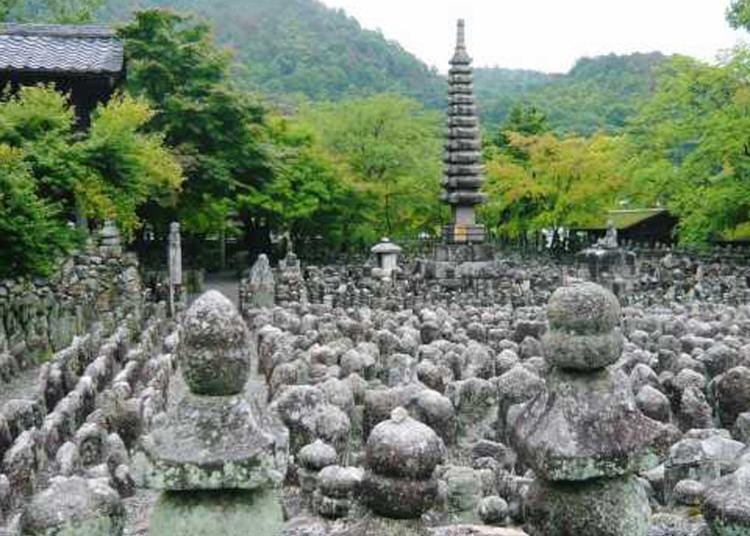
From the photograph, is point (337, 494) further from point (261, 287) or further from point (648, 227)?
point (648, 227)

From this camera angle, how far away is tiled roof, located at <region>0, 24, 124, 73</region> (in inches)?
915

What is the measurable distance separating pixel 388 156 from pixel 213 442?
3144 cm

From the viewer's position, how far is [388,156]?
3584 cm

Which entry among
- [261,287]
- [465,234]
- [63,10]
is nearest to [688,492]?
[261,287]

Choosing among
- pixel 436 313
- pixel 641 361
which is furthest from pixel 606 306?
pixel 436 313

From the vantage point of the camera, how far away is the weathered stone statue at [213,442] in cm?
477

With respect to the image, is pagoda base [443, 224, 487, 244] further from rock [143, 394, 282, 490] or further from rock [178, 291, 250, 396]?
rock [143, 394, 282, 490]

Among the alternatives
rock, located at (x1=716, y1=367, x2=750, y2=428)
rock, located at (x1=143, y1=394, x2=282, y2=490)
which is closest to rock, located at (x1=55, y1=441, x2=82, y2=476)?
rock, located at (x1=143, y1=394, x2=282, y2=490)

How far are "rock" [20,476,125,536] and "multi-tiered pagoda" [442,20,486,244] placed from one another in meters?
26.8

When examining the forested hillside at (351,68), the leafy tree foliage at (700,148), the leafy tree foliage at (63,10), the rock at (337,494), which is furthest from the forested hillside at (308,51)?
the rock at (337,494)

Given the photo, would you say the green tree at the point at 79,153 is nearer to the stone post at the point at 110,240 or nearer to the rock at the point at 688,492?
the stone post at the point at 110,240

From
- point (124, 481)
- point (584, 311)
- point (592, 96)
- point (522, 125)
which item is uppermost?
point (592, 96)

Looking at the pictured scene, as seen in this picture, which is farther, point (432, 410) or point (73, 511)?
point (432, 410)

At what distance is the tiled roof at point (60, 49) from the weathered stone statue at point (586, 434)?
20420 millimetres
